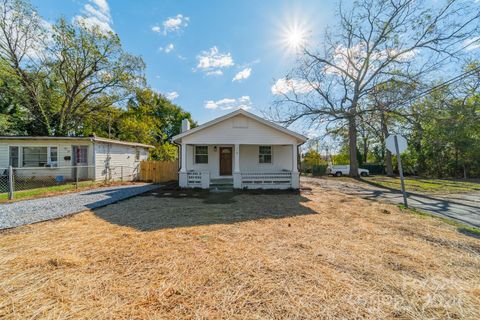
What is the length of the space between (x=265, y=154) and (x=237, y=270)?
10.2 metres

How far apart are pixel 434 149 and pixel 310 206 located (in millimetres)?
23711

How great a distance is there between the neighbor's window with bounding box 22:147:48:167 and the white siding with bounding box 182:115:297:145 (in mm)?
10279

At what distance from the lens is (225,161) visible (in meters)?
12.5

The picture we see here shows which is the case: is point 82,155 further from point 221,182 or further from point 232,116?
point 232,116

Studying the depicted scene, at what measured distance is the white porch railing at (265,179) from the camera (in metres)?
10.4

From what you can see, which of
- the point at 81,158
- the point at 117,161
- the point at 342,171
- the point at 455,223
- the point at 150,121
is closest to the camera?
the point at 455,223

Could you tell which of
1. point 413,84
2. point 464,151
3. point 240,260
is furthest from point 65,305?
point 464,151

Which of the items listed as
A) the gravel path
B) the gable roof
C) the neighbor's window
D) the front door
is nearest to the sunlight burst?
the gable roof

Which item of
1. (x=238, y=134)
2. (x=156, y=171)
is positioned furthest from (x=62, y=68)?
(x=238, y=134)

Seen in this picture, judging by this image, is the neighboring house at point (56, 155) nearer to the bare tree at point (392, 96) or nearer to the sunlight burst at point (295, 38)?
the sunlight burst at point (295, 38)

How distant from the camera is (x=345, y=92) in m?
19.3

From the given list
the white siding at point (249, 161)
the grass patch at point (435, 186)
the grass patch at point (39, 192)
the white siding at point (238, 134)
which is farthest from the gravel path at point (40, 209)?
the grass patch at point (435, 186)

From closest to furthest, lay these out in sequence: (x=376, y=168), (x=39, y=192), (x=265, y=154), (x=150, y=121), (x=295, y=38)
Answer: (x=39, y=192) → (x=265, y=154) → (x=295, y=38) → (x=150, y=121) → (x=376, y=168)

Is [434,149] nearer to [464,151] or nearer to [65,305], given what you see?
[464,151]
